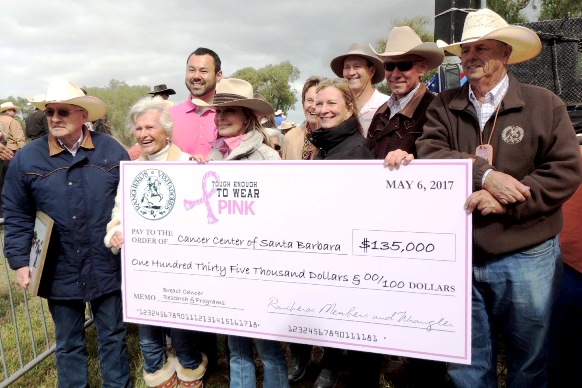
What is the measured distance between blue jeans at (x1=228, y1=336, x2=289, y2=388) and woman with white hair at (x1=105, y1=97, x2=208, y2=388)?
1.59 ft

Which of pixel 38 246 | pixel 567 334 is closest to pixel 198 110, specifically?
pixel 38 246

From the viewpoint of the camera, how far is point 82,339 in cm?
306

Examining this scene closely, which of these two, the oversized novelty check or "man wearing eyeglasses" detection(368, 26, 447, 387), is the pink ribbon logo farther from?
"man wearing eyeglasses" detection(368, 26, 447, 387)

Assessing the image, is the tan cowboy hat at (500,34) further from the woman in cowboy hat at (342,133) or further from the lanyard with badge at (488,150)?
the woman in cowboy hat at (342,133)

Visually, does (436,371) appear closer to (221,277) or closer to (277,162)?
(221,277)

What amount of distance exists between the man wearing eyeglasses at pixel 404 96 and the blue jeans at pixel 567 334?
3.94 feet

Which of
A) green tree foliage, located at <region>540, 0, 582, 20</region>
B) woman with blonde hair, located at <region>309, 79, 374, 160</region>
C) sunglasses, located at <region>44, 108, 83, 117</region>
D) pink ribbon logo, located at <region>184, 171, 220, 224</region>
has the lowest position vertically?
pink ribbon logo, located at <region>184, 171, 220, 224</region>

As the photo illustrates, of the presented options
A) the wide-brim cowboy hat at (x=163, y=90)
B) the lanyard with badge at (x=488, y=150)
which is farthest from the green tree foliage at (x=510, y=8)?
the lanyard with badge at (x=488, y=150)

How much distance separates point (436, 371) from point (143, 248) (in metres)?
2.17

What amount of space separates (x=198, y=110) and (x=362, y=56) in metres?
1.52

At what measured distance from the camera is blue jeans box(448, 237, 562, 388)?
85.9 inches

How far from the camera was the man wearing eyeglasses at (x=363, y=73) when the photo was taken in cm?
351

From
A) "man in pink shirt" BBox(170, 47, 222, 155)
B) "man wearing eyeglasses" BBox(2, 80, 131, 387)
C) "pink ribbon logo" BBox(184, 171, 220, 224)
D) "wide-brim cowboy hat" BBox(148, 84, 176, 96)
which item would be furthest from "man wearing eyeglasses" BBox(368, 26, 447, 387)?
"wide-brim cowboy hat" BBox(148, 84, 176, 96)

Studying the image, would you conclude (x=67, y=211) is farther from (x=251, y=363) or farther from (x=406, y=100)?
(x=406, y=100)
